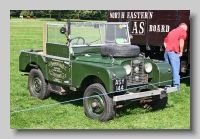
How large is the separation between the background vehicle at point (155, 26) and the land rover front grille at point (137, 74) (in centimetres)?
365

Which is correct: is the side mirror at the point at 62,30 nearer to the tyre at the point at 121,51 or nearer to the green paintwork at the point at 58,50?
the green paintwork at the point at 58,50

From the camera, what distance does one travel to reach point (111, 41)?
8219 mm

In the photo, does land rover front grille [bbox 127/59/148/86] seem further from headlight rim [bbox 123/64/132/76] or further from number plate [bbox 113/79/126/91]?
number plate [bbox 113/79/126/91]

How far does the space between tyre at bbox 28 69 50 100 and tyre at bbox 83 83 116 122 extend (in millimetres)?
1628

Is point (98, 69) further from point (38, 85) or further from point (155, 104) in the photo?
point (38, 85)

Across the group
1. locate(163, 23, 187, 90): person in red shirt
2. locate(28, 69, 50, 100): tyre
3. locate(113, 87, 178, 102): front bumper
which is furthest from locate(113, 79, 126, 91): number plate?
locate(163, 23, 187, 90): person in red shirt

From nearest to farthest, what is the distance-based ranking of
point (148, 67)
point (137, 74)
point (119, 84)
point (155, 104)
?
point (119, 84) < point (137, 74) < point (148, 67) < point (155, 104)

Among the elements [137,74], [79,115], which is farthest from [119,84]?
[79,115]

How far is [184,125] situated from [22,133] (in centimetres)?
303

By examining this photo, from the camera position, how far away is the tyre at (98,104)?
6.68 m

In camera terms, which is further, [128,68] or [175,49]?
[175,49]

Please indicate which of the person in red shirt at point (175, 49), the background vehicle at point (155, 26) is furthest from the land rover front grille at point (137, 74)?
the background vehicle at point (155, 26)

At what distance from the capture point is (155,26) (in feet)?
38.2

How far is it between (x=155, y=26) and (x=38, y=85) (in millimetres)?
4669
